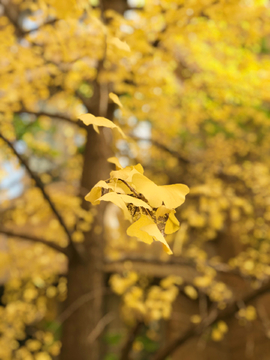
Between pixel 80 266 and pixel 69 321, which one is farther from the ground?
pixel 80 266

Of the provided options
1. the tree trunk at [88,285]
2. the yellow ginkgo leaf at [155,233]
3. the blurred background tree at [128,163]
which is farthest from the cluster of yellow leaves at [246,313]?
the yellow ginkgo leaf at [155,233]

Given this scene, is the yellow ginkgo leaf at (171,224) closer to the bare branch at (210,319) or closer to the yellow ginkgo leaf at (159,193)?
the yellow ginkgo leaf at (159,193)

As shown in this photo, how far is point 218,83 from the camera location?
4582 millimetres

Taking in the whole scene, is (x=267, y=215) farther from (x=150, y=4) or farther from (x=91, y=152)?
(x=150, y=4)

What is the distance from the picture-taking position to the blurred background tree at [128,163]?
299 cm

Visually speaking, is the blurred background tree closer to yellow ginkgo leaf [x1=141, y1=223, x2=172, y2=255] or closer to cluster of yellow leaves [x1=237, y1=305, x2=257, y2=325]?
cluster of yellow leaves [x1=237, y1=305, x2=257, y2=325]

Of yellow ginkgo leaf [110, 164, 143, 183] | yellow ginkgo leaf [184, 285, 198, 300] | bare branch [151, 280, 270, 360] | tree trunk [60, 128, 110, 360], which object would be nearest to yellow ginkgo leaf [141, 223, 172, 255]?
yellow ginkgo leaf [110, 164, 143, 183]

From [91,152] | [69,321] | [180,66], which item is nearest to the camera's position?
[69,321]

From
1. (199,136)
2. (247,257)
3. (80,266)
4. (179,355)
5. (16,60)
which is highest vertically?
(16,60)

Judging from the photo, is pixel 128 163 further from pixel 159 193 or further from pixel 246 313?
pixel 159 193

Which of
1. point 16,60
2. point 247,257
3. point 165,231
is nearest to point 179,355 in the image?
point 247,257

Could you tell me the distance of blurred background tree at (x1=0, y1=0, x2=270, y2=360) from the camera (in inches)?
118

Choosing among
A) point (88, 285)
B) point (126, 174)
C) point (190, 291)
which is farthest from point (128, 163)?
point (126, 174)

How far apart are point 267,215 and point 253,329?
361 centimetres
